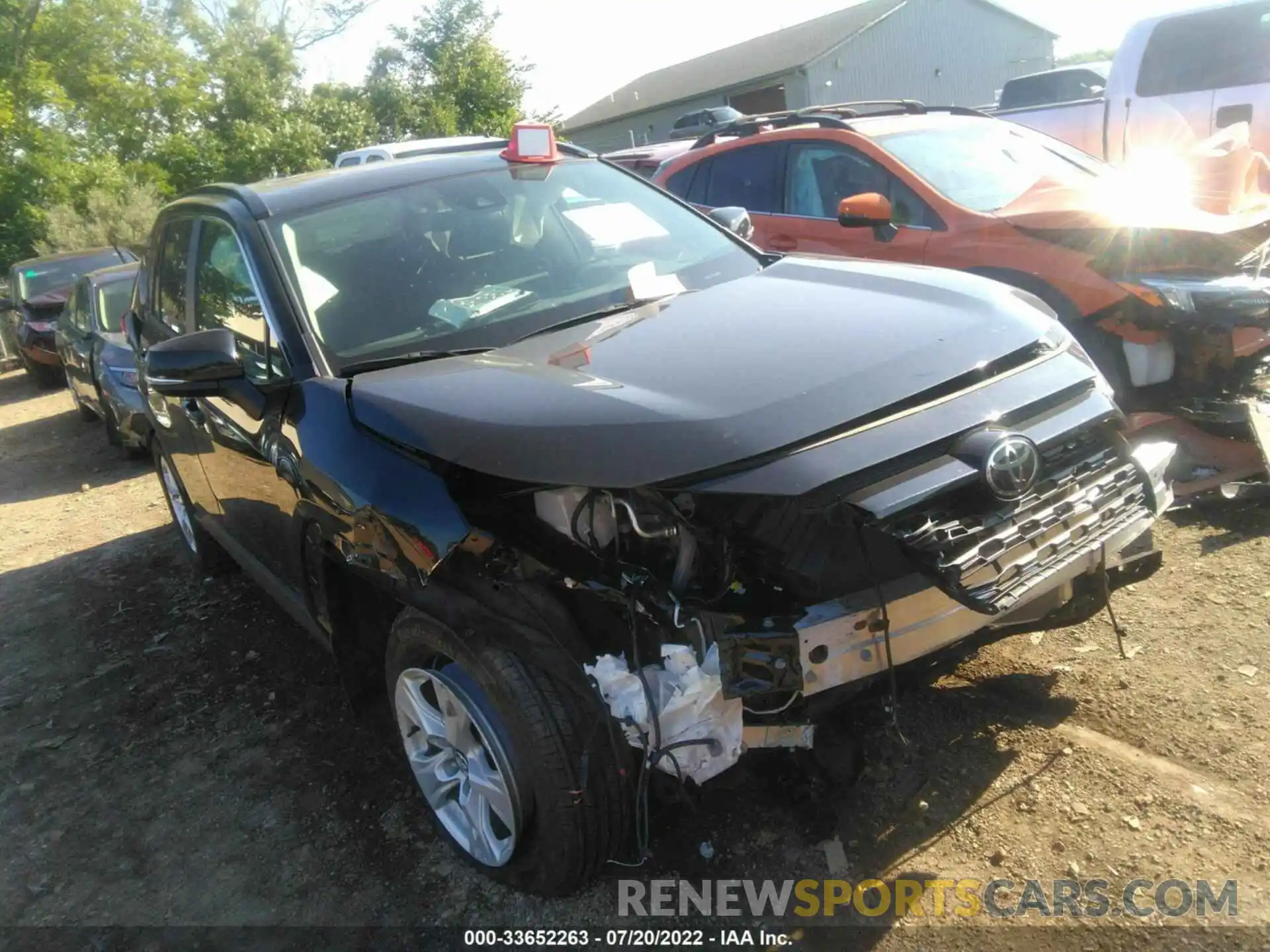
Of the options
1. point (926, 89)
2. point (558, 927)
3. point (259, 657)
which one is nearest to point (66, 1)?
point (926, 89)

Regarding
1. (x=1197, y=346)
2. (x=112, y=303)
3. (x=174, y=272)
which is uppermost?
(x=174, y=272)

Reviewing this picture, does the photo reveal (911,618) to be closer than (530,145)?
Yes

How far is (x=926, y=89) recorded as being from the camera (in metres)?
31.1

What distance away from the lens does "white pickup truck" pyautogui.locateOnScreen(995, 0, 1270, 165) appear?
7.46 metres

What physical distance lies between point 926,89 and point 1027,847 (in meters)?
32.4

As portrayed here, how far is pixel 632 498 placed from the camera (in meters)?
2.33

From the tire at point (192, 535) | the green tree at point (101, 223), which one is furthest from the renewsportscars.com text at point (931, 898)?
the green tree at point (101, 223)

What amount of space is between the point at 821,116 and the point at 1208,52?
370 centimetres

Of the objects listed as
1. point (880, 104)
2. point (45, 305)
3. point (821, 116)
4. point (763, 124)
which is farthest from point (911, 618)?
point (45, 305)

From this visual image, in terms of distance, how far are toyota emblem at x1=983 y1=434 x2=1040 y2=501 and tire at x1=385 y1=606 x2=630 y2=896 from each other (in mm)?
1044

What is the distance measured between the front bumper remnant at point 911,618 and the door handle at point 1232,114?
6368mm

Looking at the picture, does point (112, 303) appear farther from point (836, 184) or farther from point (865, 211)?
point (865, 211)

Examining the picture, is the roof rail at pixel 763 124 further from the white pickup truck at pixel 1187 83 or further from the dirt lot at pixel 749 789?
the dirt lot at pixel 749 789

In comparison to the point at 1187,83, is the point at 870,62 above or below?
above
